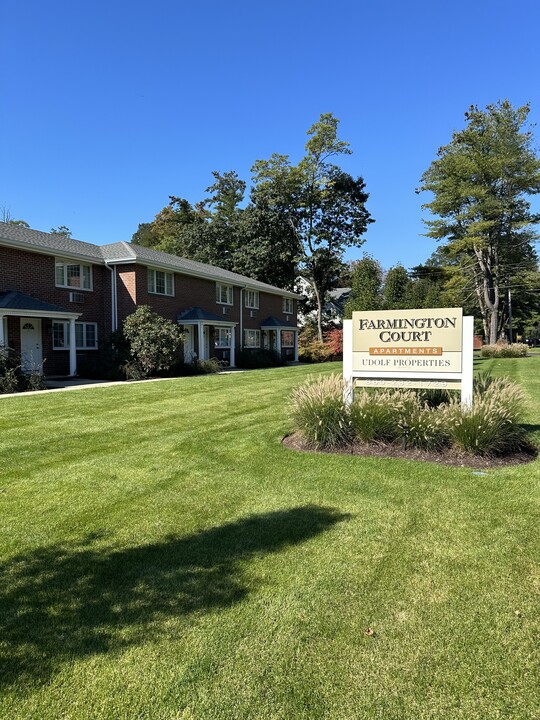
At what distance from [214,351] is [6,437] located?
754 inches

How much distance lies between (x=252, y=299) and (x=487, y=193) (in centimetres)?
2401

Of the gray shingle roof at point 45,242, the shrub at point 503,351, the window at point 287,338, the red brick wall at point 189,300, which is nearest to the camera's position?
the gray shingle roof at point 45,242

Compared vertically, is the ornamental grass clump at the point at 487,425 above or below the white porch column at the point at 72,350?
below

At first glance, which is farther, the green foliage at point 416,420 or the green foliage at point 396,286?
the green foliage at point 396,286

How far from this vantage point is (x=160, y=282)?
22609mm

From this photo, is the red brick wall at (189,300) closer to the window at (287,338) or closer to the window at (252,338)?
the window at (252,338)

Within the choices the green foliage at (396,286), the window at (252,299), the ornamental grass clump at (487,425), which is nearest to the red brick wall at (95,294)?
the window at (252,299)

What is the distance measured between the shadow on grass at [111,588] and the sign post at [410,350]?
11.2ft

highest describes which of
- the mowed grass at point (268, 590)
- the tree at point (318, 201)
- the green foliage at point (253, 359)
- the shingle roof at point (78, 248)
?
the tree at point (318, 201)

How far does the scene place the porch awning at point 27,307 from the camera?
15.5 meters

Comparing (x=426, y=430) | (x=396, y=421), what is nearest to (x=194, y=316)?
(x=396, y=421)

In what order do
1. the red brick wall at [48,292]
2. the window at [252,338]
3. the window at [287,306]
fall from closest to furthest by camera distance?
the red brick wall at [48,292] < the window at [252,338] < the window at [287,306]

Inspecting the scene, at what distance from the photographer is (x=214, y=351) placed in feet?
86.6

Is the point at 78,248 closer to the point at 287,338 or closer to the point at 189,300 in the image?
the point at 189,300
